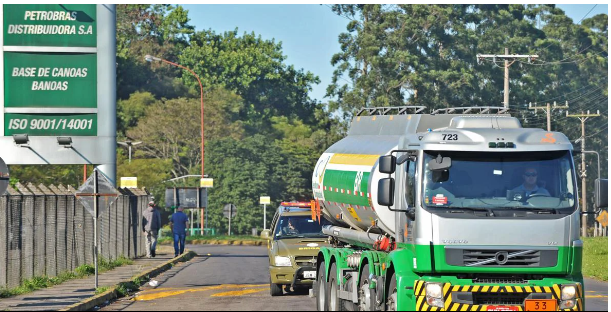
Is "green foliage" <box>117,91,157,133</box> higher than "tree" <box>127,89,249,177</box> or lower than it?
higher

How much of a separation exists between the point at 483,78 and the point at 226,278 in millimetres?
57350

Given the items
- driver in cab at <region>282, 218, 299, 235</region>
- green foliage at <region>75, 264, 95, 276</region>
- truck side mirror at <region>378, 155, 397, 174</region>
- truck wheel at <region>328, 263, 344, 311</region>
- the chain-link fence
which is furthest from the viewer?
green foliage at <region>75, 264, 95, 276</region>

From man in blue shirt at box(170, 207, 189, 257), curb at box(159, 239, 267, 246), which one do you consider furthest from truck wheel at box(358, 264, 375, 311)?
curb at box(159, 239, 267, 246)

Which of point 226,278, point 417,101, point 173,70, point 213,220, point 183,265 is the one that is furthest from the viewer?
point 173,70

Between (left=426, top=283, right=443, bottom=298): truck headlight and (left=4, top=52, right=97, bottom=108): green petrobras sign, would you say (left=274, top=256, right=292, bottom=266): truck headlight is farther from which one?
(left=4, top=52, right=97, bottom=108): green petrobras sign

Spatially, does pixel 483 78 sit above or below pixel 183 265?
above

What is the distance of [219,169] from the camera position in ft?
298

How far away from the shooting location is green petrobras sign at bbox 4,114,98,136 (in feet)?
101

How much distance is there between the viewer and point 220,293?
2262 centimetres

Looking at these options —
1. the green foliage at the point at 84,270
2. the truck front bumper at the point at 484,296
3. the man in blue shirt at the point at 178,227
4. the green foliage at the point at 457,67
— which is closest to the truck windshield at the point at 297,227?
the green foliage at the point at 84,270

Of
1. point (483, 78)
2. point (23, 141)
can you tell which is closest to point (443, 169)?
point (23, 141)

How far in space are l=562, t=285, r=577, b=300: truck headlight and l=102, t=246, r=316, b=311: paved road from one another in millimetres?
5806

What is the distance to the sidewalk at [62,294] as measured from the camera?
18891 mm

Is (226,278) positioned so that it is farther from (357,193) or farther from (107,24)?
(357,193)
